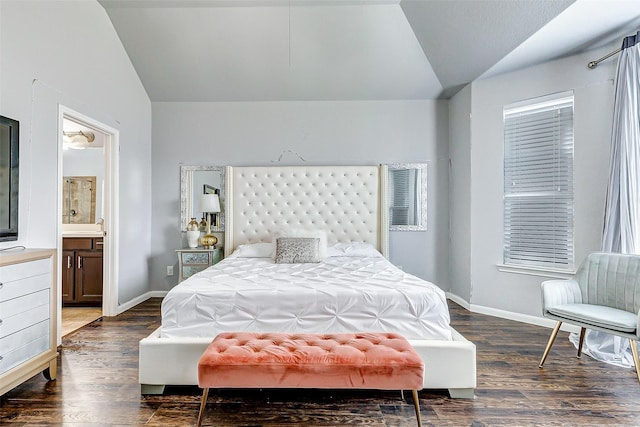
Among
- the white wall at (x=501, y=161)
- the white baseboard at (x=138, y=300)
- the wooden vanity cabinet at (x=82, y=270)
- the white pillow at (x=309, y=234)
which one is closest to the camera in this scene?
the white wall at (x=501, y=161)

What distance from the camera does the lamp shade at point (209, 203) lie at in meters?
4.18

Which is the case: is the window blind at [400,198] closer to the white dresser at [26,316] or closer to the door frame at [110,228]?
the door frame at [110,228]

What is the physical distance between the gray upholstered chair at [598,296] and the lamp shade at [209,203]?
3584 mm

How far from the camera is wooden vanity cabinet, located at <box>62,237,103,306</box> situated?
3.96 m

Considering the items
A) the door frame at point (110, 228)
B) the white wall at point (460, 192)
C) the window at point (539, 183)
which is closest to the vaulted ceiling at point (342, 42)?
the white wall at point (460, 192)

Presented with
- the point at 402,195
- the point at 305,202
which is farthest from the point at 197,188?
the point at 402,195

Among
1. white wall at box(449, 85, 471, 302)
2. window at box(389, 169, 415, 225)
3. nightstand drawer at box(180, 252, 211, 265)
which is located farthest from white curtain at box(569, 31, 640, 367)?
nightstand drawer at box(180, 252, 211, 265)

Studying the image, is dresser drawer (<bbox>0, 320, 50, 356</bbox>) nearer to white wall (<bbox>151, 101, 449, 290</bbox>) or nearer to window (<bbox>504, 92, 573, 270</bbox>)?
white wall (<bbox>151, 101, 449, 290</bbox>)

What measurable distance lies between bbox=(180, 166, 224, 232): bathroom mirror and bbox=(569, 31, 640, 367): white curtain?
4.14 metres

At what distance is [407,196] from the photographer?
4.43 meters

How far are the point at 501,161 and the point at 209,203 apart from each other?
11.7 ft

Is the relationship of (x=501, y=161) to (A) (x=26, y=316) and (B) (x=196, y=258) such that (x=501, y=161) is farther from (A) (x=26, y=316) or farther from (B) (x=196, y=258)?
(A) (x=26, y=316)

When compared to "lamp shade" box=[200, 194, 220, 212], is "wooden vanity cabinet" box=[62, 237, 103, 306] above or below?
below

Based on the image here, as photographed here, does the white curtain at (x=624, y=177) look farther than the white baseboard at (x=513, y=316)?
No
